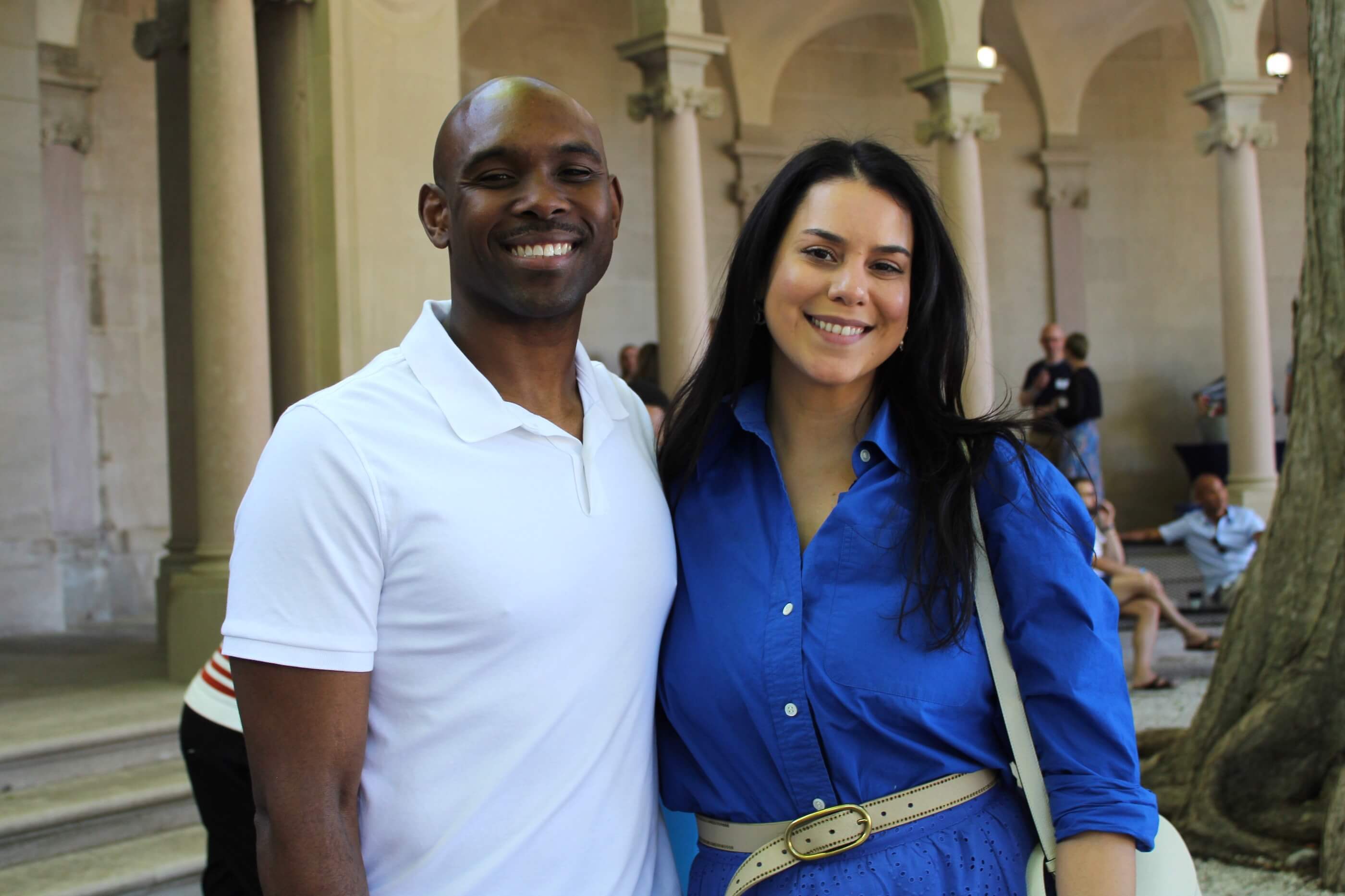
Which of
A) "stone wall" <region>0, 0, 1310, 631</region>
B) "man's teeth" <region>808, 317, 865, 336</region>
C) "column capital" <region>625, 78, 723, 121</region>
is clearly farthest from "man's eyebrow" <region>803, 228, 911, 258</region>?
"column capital" <region>625, 78, 723, 121</region>

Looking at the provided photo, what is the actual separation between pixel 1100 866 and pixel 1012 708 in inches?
9.5

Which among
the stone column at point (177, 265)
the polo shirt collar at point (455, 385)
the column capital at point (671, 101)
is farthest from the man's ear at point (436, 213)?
the column capital at point (671, 101)

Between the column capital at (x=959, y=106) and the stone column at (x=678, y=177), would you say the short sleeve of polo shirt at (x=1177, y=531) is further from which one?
the stone column at (x=678, y=177)

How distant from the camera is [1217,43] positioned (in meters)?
13.9

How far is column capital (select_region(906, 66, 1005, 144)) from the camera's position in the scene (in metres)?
12.1

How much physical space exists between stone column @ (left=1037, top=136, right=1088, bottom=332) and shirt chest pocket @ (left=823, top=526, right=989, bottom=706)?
644 inches

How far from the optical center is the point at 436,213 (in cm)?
194

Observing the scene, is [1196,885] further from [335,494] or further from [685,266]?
[685,266]

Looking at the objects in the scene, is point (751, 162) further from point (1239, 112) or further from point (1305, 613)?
point (1305, 613)

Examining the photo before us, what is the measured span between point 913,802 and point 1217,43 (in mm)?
13978

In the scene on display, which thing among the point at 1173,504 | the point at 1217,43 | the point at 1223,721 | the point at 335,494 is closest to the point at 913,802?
the point at 335,494

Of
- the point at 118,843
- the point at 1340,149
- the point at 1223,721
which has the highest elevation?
the point at 1340,149

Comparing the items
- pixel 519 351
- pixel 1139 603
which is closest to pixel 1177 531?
pixel 1139 603

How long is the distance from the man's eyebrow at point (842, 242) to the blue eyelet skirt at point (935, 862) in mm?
852
